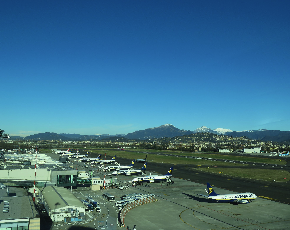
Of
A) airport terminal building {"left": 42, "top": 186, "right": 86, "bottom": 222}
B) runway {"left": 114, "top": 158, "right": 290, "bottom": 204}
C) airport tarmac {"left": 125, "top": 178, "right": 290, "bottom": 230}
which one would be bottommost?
runway {"left": 114, "top": 158, "right": 290, "bottom": 204}

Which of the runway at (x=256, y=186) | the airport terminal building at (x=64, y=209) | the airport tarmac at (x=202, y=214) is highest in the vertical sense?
the airport terminal building at (x=64, y=209)

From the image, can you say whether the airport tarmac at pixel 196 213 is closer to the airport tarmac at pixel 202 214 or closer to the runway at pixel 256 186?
the airport tarmac at pixel 202 214

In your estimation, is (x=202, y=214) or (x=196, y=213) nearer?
(x=202, y=214)

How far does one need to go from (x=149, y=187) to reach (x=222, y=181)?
3270cm

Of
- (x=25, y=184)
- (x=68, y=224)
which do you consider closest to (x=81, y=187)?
(x=25, y=184)

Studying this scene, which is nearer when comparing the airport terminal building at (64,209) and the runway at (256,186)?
the airport terminal building at (64,209)

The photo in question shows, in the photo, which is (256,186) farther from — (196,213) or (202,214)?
(196,213)

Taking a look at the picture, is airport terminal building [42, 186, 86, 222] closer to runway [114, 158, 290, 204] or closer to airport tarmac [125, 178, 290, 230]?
airport tarmac [125, 178, 290, 230]

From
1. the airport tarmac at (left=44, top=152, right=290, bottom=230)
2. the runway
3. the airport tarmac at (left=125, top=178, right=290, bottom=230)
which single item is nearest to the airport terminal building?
the airport tarmac at (left=44, top=152, right=290, bottom=230)

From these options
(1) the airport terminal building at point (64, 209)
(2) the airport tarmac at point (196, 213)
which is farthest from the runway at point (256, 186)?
(1) the airport terminal building at point (64, 209)

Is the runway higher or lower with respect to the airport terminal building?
lower

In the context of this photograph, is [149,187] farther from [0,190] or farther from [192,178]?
[0,190]

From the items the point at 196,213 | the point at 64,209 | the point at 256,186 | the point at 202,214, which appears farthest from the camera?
the point at 256,186

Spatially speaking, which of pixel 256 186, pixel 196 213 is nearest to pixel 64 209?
pixel 196 213
